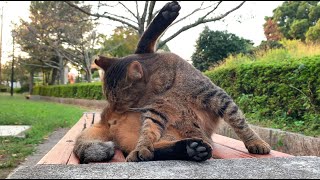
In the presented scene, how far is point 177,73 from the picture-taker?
2.78 meters

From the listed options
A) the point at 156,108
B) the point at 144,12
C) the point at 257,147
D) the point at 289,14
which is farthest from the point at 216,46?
the point at 156,108

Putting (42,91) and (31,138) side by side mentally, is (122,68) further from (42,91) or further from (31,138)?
(42,91)

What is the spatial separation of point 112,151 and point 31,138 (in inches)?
224

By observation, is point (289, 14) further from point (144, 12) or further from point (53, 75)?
point (53, 75)

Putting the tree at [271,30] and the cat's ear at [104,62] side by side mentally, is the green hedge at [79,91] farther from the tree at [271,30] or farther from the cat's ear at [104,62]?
the cat's ear at [104,62]

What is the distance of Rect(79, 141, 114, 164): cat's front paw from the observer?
7.63 ft

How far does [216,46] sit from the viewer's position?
1658 cm

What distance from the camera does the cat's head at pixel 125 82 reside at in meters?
2.74

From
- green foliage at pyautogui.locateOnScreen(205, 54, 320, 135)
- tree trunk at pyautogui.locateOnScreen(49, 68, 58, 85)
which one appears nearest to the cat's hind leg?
green foliage at pyautogui.locateOnScreen(205, 54, 320, 135)

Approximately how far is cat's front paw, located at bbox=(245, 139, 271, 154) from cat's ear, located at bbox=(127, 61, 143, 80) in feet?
3.16

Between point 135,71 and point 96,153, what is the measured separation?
707mm

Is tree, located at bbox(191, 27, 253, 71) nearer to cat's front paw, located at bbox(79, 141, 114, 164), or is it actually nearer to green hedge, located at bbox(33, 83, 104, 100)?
green hedge, located at bbox(33, 83, 104, 100)

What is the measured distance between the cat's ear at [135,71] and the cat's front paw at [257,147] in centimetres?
96

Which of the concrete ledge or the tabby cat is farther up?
the tabby cat
